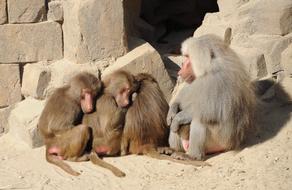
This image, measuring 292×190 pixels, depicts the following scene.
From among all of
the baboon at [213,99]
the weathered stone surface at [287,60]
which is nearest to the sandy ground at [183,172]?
the baboon at [213,99]

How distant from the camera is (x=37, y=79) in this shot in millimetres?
7605

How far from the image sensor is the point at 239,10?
7.81 metres

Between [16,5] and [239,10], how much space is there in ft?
8.79

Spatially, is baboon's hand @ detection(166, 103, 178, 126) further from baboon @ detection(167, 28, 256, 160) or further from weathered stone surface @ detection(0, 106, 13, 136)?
weathered stone surface @ detection(0, 106, 13, 136)

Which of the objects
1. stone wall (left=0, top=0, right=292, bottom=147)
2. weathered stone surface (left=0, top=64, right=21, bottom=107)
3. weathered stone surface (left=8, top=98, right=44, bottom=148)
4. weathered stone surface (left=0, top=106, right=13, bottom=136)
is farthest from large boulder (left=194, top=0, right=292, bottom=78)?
weathered stone surface (left=0, top=106, right=13, bottom=136)

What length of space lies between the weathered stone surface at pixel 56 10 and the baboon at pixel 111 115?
152 cm

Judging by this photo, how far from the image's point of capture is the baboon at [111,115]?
654cm

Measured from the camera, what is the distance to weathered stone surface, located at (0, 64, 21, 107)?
25.8 ft

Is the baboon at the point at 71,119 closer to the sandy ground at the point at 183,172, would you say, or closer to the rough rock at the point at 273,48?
the sandy ground at the point at 183,172

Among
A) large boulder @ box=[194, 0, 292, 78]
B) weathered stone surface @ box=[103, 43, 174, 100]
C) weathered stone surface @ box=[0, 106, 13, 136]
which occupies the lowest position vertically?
weathered stone surface @ box=[0, 106, 13, 136]

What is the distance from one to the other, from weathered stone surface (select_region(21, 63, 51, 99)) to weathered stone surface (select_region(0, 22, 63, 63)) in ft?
0.46

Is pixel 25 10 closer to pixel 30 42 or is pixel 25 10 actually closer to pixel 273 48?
pixel 30 42

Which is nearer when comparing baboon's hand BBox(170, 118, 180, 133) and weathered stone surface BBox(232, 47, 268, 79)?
baboon's hand BBox(170, 118, 180, 133)

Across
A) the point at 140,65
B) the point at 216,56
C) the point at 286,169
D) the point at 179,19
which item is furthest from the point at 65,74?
the point at 179,19
